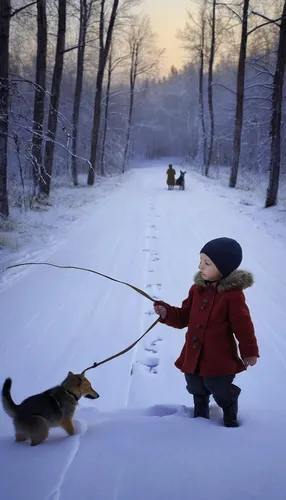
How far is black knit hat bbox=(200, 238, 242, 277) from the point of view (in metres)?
2.30

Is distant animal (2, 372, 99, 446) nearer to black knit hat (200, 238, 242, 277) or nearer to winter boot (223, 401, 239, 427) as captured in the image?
winter boot (223, 401, 239, 427)

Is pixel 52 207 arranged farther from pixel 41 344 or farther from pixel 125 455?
pixel 125 455

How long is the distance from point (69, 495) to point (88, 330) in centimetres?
265

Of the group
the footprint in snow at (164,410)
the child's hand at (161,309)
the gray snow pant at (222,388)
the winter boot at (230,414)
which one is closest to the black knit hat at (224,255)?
the child's hand at (161,309)

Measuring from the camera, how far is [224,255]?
230 cm

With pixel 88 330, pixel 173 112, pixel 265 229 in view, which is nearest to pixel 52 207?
pixel 265 229

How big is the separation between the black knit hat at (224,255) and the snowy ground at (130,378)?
1.05m

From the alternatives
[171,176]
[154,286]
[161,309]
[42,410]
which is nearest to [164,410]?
[161,309]

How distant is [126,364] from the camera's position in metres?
3.57

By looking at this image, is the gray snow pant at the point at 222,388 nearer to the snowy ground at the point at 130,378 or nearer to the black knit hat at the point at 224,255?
the snowy ground at the point at 130,378

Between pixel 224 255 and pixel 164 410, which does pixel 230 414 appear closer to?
pixel 164 410

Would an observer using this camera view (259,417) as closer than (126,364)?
Yes

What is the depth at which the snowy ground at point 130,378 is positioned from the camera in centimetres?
161

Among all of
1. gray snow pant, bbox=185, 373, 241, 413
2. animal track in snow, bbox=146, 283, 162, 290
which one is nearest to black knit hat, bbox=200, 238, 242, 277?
gray snow pant, bbox=185, 373, 241, 413
